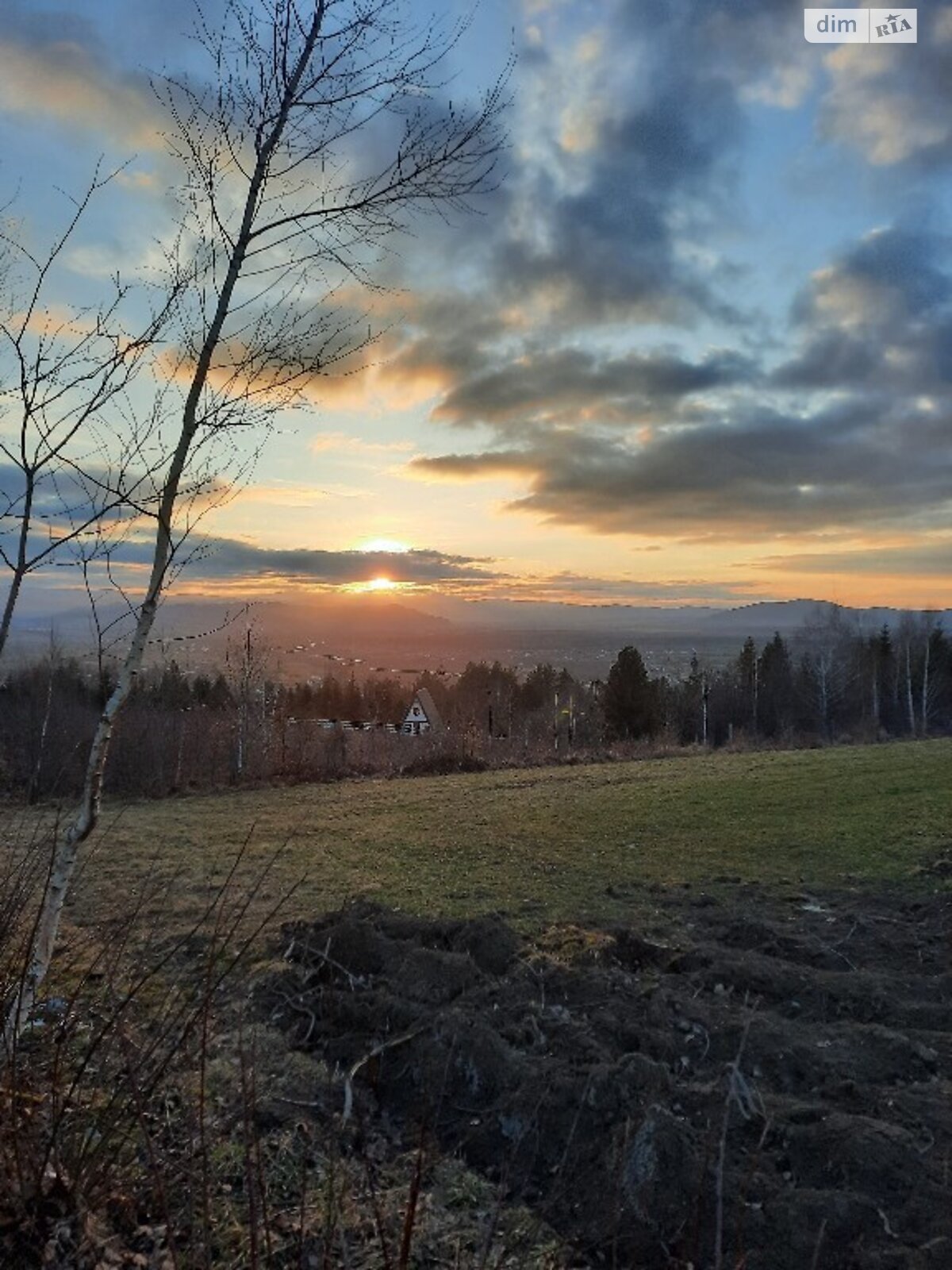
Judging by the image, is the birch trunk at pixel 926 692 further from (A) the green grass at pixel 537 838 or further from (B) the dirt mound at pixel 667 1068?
(B) the dirt mound at pixel 667 1068

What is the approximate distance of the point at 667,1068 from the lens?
12.1ft

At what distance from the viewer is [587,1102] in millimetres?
3391

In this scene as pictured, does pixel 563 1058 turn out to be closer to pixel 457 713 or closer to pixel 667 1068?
pixel 667 1068

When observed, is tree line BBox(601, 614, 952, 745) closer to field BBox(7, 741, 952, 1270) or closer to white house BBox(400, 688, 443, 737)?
white house BBox(400, 688, 443, 737)

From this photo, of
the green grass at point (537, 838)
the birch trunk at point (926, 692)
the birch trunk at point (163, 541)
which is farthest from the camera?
the birch trunk at point (926, 692)

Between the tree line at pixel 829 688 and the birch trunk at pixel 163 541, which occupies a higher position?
the birch trunk at pixel 163 541

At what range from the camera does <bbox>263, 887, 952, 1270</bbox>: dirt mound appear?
2805 millimetres

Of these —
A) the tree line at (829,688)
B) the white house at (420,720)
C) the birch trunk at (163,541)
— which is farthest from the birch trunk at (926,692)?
the birch trunk at (163,541)

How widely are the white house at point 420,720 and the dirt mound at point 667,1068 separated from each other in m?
19.2

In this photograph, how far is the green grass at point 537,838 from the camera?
754cm

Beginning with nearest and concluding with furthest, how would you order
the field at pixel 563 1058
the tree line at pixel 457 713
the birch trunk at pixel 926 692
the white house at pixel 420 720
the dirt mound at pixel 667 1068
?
the field at pixel 563 1058, the dirt mound at pixel 667 1068, the tree line at pixel 457 713, the white house at pixel 420 720, the birch trunk at pixel 926 692

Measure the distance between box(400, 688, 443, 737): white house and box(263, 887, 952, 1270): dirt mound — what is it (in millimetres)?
19226

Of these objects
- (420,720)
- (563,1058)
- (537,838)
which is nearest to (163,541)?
(563,1058)

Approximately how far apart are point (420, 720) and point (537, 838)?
2092cm
